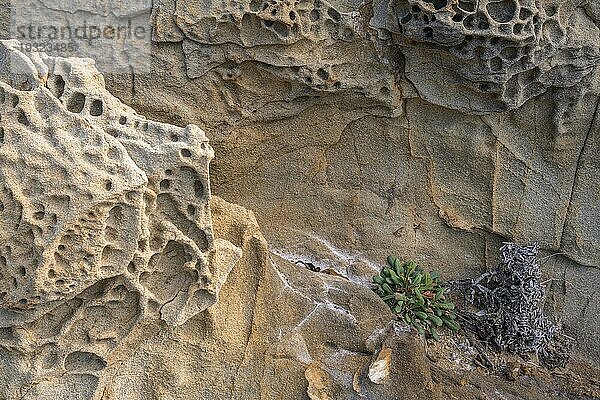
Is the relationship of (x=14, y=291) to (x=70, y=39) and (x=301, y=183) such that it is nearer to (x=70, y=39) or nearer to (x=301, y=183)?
(x=70, y=39)

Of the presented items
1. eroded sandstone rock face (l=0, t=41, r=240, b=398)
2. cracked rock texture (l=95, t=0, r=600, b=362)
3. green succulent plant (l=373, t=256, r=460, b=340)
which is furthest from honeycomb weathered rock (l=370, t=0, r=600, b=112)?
eroded sandstone rock face (l=0, t=41, r=240, b=398)

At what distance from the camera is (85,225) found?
2.86 m

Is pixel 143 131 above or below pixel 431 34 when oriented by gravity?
below

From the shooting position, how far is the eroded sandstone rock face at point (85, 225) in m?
2.85

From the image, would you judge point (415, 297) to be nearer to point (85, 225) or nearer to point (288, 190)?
point (288, 190)

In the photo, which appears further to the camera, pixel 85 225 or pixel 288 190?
pixel 288 190

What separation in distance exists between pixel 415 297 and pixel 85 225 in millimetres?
2417

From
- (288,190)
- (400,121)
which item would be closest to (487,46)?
(400,121)

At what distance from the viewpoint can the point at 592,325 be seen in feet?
15.6

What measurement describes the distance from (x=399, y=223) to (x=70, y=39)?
2.51 meters

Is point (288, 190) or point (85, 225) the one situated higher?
point (85, 225)

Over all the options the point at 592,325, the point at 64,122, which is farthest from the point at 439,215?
the point at 64,122

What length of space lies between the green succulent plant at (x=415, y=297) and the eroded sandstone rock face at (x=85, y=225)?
1.44 m

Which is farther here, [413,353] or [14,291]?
[413,353]
